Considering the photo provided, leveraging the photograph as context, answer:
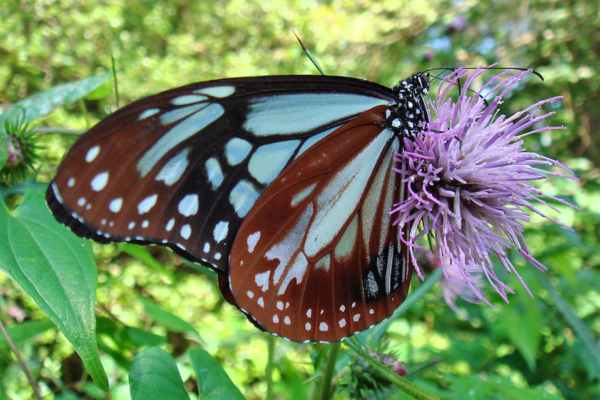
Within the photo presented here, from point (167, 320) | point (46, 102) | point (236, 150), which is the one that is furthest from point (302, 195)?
point (46, 102)

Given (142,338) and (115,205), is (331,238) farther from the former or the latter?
(142,338)

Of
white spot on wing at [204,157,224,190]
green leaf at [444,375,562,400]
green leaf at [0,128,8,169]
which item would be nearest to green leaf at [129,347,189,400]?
white spot on wing at [204,157,224,190]

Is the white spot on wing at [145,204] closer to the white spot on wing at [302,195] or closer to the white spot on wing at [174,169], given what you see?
the white spot on wing at [174,169]

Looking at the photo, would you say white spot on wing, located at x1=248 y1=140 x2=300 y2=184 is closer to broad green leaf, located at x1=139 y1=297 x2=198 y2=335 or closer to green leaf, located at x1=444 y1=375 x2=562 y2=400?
broad green leaf, located at x1=139 y1=297 x2=198 y2=335

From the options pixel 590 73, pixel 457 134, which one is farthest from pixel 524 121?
pixel 590 73

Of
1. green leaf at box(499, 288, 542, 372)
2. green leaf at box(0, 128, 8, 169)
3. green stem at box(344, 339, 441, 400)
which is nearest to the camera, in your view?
green stem at box(344, 339, 441, 400)

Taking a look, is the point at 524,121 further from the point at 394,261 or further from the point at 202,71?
the point at 202,71
